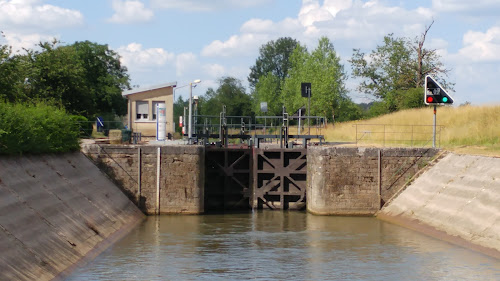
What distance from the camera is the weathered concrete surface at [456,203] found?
68.0ft

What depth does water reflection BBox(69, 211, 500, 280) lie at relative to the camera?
17.9m

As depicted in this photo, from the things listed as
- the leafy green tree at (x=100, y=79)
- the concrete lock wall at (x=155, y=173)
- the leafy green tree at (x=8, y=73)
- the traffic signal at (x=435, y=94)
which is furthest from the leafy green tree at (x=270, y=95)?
the concrete lock wall at (x=155, y=173)

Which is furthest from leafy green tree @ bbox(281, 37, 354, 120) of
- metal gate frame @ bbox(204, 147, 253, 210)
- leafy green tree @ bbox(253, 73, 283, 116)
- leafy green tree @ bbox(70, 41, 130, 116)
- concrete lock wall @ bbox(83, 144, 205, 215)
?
concrete lock wall @ bbox(83, 144, 205, 215)

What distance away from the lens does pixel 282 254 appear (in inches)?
816

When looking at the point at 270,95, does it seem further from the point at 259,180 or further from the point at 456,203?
the point at 456,203

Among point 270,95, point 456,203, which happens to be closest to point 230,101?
point 270,95

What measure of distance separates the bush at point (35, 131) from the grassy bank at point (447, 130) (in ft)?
46.3

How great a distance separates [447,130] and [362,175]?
29.2 feet

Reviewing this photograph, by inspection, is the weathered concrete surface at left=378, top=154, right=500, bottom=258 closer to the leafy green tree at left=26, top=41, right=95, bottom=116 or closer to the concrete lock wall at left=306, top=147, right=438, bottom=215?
the concrete lock wall at left=306, top=147, right=438, bottom=215

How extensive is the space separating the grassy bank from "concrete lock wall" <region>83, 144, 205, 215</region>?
949 cm

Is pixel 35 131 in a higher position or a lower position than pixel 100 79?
lower

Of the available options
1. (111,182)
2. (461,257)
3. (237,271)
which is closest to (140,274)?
(237,271)

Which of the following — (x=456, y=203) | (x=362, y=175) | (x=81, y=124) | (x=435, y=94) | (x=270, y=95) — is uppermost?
(x=270, y=95)

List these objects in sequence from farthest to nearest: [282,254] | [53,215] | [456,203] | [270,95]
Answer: [270,95], [456,203], [282,254], [53,215]
